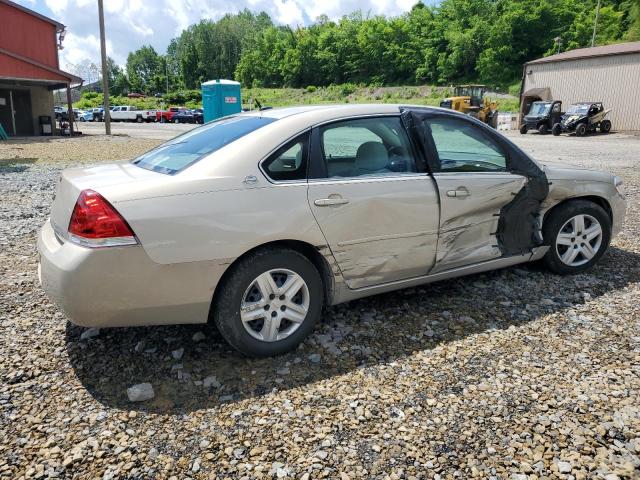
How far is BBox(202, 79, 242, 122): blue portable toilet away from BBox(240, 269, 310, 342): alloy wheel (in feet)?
51.1

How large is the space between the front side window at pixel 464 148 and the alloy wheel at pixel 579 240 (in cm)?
97

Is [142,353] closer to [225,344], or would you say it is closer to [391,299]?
[225,344]

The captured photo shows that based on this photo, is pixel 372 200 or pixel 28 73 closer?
pixel 372 200

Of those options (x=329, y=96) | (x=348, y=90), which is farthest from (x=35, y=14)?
(x=348, y=90)

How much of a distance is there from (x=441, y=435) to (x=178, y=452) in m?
1.30

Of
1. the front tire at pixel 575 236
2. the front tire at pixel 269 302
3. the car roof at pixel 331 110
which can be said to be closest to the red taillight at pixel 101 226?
the front tire at pixel 269 302

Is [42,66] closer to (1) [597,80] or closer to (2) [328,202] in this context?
(2) [328,202]

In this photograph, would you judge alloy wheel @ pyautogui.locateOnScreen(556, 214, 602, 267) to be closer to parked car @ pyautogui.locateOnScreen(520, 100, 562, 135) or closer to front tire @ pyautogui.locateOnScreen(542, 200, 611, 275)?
front tire @ pyautogui.locateOnScreen(542, 200, 611, 275)

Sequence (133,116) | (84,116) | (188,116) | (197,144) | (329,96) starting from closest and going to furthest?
1. (197,144)
2. (188,116)
3. (133,116)
4. (84,116)
5. (329,96)

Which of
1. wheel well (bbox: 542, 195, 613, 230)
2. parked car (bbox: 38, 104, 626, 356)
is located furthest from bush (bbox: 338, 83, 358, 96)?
parked car (bbox: 38, 104, 626, 356)

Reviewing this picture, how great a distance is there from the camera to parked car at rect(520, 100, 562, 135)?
31.2 m

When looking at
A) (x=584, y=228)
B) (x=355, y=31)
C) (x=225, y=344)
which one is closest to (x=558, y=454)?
(x=225, y=344)

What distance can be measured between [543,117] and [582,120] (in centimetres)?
265

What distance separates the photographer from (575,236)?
4691 millimetres
